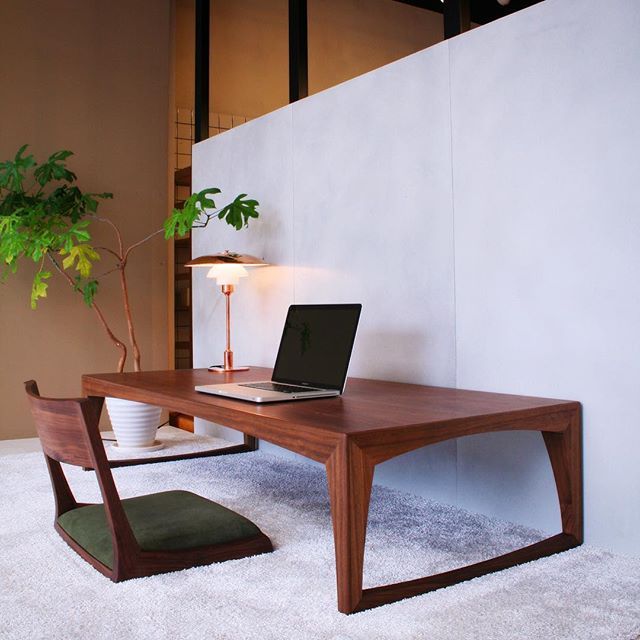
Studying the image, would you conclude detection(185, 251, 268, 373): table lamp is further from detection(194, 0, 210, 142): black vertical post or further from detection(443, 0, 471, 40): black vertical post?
detection(443, 0, 471, 40): black vertical post

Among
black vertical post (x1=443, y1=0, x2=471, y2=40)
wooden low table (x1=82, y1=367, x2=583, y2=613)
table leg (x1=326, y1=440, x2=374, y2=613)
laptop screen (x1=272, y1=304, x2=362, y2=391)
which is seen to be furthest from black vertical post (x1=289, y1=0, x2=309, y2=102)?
table leg (x1=326, y1=440, x2=374, y2=613)

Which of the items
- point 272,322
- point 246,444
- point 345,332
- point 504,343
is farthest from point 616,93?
point 246,444

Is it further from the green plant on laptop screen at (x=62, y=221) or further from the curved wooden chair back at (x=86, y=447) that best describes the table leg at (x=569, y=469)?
the green plant on laptop screen at (x=62, y=221)

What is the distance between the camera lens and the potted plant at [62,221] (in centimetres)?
380

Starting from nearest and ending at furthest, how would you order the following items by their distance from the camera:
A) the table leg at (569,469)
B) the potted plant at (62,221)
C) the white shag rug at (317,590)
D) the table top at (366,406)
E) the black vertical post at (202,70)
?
the white shag rug at (317,590)
the table top at (366,406)
the table leg at (569,469)
the potted plant at (62,221)
the black vertical post at (202,70)

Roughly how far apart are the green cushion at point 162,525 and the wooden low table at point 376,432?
10.8 inches

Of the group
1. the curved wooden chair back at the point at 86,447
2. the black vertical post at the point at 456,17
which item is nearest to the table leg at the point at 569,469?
the curved wooden chair back at the point at 86,447

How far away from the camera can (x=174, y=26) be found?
5137mm

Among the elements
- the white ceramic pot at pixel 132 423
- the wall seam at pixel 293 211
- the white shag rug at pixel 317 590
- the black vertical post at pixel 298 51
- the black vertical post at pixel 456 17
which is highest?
the black vertical post at pixel 298 51

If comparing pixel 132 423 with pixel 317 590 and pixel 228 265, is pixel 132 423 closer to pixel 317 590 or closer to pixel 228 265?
pixel 228 265

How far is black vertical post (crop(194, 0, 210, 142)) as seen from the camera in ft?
14.7

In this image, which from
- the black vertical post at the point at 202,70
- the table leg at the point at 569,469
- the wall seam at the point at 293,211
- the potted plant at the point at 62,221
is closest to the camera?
the table leg at the point at 569,469

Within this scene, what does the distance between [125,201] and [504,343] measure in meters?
3.17

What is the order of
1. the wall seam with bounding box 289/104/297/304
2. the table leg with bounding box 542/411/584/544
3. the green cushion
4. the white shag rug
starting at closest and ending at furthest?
1. the white shag rug
2. the green cushion
3. the table leg with bounding box 542/411/584/544
4. the wall seam with bounding box 289/104/297/304
